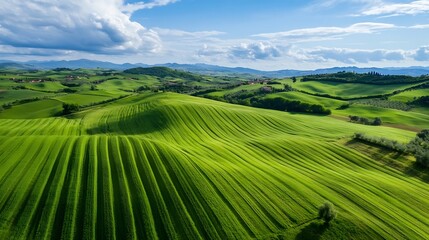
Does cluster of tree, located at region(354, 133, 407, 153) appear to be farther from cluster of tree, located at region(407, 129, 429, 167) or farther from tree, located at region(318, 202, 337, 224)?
tree, located at region(318, 202, 337, 224)

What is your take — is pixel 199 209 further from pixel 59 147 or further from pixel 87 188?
pixel 59 147

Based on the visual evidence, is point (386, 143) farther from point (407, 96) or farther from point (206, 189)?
point (407, 96)

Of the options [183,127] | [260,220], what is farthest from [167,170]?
[183,127]

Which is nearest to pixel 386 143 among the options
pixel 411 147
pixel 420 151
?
pixel 411 147

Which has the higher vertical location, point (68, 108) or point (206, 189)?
point (206, 189)

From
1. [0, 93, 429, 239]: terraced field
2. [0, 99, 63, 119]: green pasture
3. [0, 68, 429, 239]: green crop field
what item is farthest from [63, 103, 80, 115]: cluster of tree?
[0, 93, 429, 239]: terraced field

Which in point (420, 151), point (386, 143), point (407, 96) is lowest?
A: point (407, 96)
